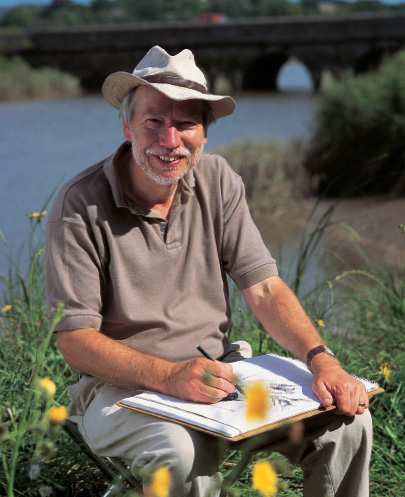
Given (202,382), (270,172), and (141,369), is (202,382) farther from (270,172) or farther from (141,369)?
(270,172)

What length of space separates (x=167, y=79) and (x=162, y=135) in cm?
14

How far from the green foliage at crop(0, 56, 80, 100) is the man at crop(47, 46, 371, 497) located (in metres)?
27.4

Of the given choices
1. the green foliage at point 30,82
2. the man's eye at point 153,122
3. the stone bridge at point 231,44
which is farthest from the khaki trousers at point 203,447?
the stone bridge at point 231,44

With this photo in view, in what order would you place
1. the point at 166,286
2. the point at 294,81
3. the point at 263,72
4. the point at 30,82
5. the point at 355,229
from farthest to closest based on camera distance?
the point at 294,81, the point at 263,72, the point at 30,82, the point at 355,229, the point at 166,286

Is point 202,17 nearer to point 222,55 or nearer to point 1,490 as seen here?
point 222,55

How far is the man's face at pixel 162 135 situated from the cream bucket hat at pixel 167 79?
0.12 ft

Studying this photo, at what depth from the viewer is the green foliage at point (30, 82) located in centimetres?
2968

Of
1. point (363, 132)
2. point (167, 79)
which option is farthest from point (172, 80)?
point (363, 132)

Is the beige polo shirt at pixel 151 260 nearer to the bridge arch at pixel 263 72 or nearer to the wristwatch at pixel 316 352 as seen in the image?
the wristwatch at pixel 316 352

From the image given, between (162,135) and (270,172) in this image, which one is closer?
(162,135)

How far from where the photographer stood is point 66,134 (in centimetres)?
1844

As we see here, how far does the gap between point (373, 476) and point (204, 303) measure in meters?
0.78

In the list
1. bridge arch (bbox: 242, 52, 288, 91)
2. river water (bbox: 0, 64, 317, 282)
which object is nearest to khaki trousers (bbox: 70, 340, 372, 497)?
river water (bbox: 0, 64, 317, 282)

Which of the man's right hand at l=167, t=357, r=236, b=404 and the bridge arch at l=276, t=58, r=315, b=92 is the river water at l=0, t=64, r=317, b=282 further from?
the bridge arch at l=276, t=58, r=315, b=92
